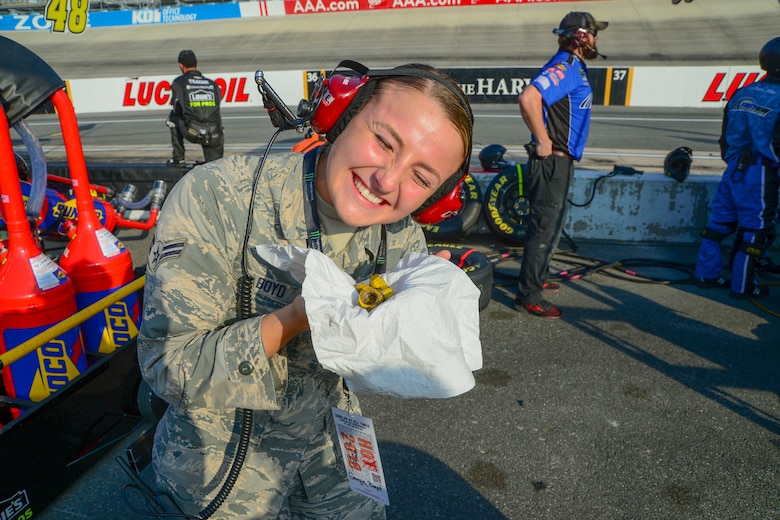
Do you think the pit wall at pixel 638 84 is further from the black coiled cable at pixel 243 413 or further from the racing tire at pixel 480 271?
the black coiled cable at pixel 243 413

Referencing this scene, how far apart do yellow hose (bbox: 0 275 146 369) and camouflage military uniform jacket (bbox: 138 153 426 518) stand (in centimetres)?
141

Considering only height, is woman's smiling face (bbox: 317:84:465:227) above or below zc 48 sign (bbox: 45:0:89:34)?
below

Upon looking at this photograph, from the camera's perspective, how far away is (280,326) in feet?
4.44

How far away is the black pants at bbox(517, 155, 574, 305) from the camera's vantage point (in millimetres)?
4770

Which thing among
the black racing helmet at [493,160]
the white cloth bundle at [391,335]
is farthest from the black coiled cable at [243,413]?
the black racing helmet at [493,160]

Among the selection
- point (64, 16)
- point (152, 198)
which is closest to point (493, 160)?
point (152, 198)

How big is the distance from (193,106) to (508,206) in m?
5.27

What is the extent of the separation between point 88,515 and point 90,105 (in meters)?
20.9

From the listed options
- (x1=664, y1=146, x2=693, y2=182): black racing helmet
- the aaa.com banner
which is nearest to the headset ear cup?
(x1=664, y1=146, x2=693, y2=182): black racing helmet

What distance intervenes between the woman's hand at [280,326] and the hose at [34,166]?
2.63 metres

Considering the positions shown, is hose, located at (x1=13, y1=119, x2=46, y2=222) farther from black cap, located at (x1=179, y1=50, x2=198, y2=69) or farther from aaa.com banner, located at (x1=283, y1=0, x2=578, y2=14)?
aaa.com banner, located at (x1=283, y1=0, x2=578, y2=14)

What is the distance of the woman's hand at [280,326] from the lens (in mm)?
1329

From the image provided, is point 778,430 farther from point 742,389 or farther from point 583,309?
point 583,309

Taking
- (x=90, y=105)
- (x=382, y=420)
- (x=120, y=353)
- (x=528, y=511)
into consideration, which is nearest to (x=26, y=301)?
(x=120, y=353)
